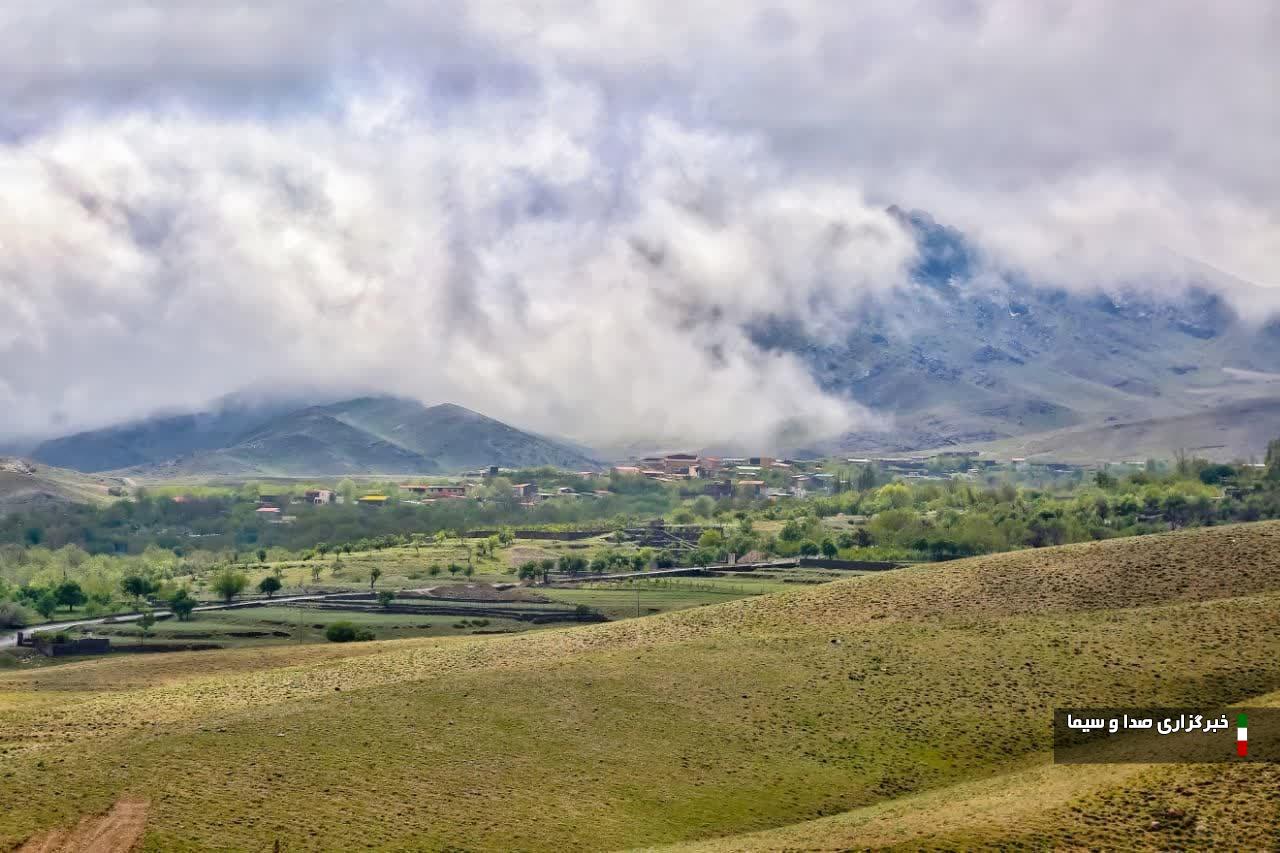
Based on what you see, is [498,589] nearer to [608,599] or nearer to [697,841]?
[608,599]

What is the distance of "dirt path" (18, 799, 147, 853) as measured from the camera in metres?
68.1

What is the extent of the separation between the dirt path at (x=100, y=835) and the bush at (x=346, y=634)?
74.7m

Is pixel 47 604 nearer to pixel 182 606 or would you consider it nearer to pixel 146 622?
pixel 182 606

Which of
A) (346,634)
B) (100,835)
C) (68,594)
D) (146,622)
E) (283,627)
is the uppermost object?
(68,594)

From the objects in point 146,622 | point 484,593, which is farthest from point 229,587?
point 484,593

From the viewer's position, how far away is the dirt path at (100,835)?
68.1m

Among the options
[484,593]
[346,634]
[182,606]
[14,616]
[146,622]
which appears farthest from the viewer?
[484,593]

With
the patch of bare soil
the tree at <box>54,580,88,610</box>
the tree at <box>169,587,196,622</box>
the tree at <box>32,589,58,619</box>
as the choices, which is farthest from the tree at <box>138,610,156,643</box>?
the patch of bare soil

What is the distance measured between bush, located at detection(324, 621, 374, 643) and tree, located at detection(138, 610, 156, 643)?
23.7 m

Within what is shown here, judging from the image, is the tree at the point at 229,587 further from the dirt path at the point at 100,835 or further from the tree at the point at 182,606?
the dirt path at the point at 100,835

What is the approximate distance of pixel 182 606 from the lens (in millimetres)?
182375

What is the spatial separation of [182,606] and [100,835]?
11679 cm

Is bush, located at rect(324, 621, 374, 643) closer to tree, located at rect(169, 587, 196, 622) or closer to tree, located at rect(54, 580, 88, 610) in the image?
tree, located at rect(169, 587, 196, 622)

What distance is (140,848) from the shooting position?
6856cm
